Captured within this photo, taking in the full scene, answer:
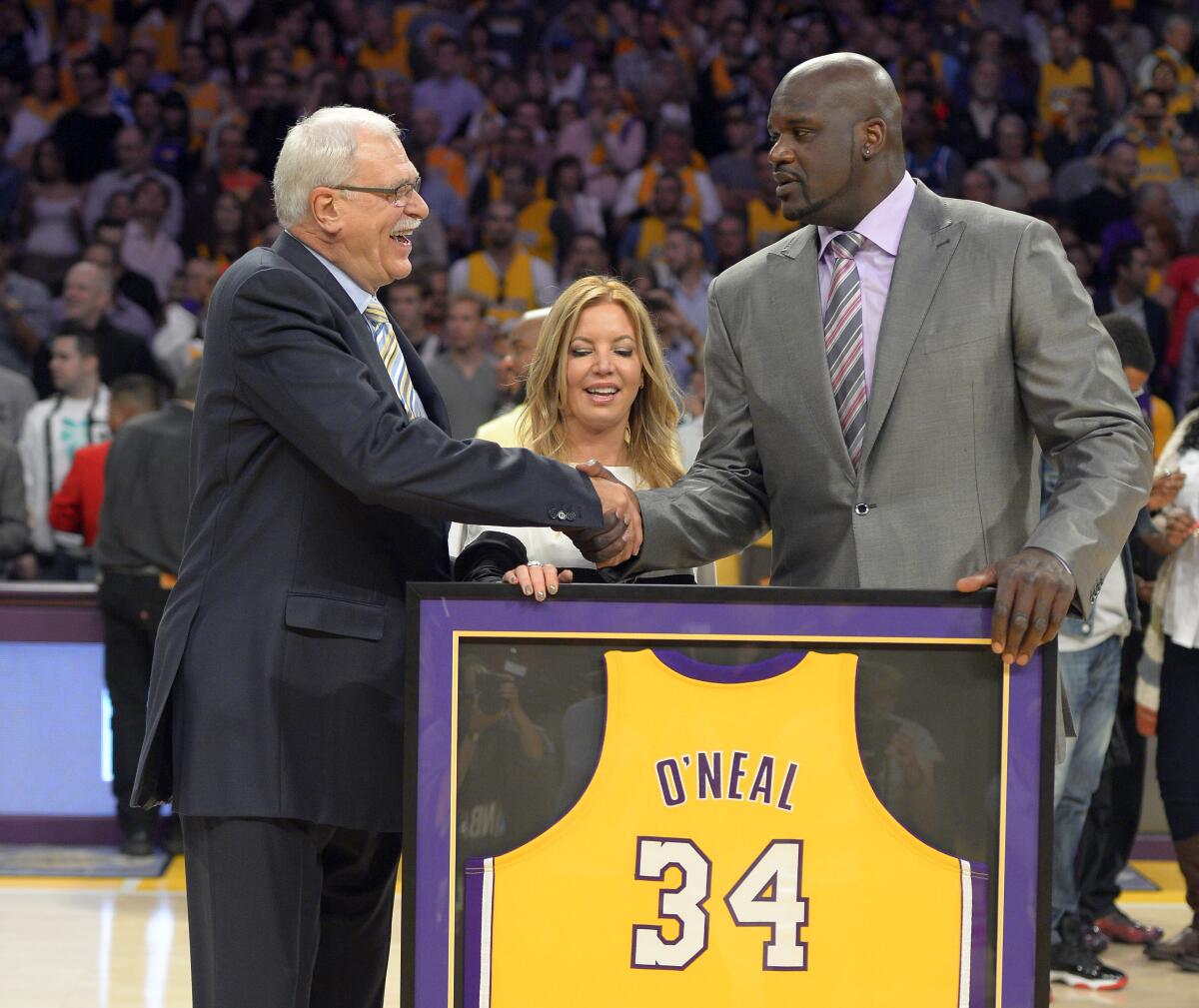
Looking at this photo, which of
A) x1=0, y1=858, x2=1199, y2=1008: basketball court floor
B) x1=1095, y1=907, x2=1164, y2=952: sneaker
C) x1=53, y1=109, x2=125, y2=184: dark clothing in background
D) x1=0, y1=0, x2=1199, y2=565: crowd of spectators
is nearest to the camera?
x1=0, y1=858, x2=1199, y2=1008: basketball court floor

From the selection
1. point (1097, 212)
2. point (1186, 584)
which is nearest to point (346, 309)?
point (1186, 584)

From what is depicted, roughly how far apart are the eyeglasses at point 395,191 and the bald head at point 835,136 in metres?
0.57

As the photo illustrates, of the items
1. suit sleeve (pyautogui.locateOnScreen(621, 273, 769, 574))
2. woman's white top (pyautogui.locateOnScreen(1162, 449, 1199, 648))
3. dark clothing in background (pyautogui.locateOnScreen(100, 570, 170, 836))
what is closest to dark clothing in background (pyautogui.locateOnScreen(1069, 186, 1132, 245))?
woman's white top (pyautogui.locateOnScreen(1162, 449, 1199, 648))

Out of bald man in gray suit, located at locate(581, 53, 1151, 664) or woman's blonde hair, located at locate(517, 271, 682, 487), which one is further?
woman's blonde hair, located at locate(517, 271, 682, 487)

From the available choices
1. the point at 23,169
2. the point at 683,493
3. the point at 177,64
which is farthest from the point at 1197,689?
the point at 177,64

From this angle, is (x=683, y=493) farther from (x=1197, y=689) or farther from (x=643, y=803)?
(x=1197, y=689)

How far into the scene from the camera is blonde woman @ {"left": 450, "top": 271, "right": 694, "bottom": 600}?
3477 mm

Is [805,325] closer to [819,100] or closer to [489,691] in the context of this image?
[819,100]

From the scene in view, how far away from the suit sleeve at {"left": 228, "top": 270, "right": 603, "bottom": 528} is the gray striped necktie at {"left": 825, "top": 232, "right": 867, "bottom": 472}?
39 cm

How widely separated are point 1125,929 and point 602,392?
2.75 meters

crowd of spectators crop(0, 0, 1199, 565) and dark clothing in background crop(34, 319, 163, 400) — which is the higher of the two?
crowd of spectators crop(0, 0, 1199, 565)

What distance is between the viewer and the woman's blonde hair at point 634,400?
351 centimetres

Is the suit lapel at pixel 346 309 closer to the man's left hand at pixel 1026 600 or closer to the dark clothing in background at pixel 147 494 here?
the man's left hand at pixel 1026 600

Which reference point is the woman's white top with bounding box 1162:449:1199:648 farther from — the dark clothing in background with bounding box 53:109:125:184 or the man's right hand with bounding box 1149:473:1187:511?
the dark clothing in background with bounding box 53:109:125:184
